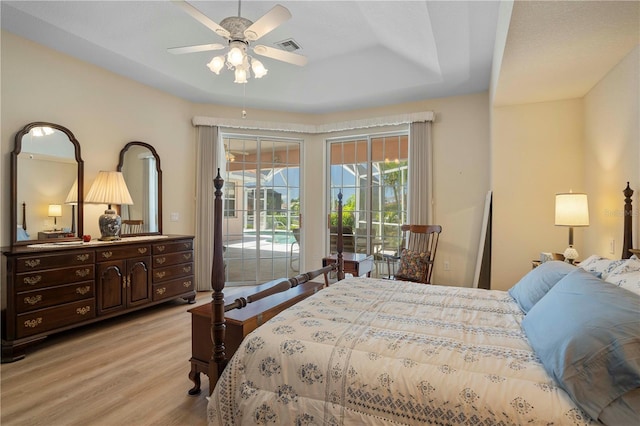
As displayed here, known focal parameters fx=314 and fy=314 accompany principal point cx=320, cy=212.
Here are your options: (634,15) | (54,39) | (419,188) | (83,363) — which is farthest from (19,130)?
(634,15)

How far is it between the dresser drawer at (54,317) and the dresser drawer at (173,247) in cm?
81

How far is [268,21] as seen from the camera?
2.17 m

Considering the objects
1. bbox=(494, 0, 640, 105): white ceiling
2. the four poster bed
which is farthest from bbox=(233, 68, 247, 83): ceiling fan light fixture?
bbox=(494, 0, 640, 105): white ceiling

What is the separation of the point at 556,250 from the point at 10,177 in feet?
17.6

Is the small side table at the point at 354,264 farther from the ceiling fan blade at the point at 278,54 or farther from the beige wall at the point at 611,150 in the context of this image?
the beige wall at the point at 611,150

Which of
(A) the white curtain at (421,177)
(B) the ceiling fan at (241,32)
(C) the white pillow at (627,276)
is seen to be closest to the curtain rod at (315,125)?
(A) the white curtain at (421,177)

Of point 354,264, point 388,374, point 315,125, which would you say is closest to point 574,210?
point 354,264

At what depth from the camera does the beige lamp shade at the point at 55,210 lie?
3.13 metres

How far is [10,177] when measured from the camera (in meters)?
2.85

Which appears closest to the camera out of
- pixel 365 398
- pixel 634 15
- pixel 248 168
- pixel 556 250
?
pixel 365 398

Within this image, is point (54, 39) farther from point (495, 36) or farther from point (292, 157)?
point (495, 36)

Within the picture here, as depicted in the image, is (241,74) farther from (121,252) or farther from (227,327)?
(121,252)

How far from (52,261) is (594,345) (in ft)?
11.9

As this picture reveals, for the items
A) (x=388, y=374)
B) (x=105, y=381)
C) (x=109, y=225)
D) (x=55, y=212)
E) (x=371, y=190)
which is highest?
(x=371, y=190)
